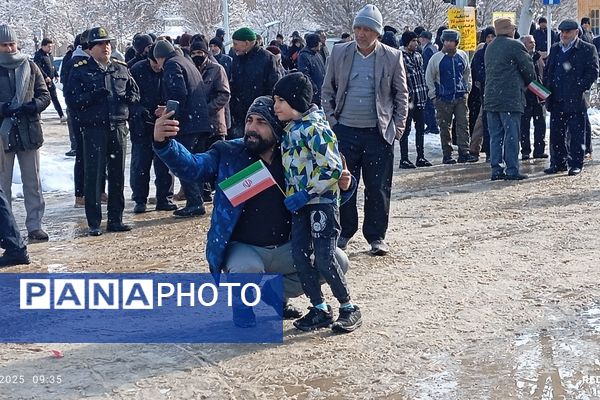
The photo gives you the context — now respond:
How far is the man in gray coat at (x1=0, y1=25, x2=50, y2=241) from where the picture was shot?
892 cm

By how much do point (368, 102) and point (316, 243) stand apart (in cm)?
236

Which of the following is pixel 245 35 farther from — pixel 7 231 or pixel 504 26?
pixel 7 231

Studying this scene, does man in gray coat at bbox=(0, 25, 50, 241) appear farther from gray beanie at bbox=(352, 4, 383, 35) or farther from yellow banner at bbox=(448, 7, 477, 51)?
yellow banner at bbox=(448, 7, 477, 51)

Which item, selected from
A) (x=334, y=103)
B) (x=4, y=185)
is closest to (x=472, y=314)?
(x=334, y=103)

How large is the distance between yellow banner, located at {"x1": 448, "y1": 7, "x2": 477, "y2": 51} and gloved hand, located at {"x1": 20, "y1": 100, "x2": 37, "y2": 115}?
9938 millimetres

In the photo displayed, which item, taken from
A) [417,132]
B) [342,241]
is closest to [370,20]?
[342,241]

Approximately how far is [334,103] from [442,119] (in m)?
6.34

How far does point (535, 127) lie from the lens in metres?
14.1

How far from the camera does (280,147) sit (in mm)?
6047

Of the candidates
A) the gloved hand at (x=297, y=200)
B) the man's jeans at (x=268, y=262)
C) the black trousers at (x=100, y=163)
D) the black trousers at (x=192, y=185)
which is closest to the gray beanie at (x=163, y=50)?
the black trousers at (x=192, y=185)

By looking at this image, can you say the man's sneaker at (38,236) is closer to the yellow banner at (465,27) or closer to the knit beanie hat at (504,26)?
the knit beanie hat at (504,26)

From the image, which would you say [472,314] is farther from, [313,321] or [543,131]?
[543,131]

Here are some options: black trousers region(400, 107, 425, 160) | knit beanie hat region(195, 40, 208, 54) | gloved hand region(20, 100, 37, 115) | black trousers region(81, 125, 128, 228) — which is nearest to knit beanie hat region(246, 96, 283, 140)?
black trousers region(81, 125, 128, 228)

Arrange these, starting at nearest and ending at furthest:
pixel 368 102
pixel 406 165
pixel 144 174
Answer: pixel 368 102
pixel 144 174
pixel 406 165
